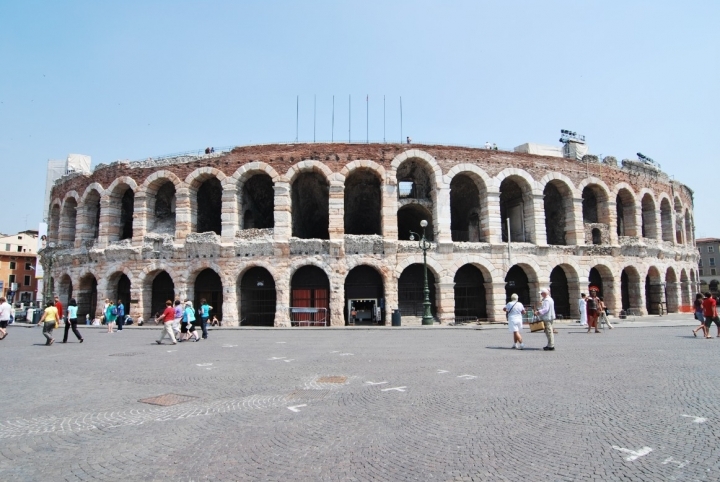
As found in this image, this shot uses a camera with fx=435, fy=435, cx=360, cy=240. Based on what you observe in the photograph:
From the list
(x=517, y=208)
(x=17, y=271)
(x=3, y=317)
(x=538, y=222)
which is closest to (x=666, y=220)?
(x=517, y=208)

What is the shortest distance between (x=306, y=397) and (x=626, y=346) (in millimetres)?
10344

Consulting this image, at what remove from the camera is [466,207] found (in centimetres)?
3030

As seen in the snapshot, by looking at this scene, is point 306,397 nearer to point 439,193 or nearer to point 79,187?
point 439,193

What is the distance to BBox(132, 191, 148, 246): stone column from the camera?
85.7 feet

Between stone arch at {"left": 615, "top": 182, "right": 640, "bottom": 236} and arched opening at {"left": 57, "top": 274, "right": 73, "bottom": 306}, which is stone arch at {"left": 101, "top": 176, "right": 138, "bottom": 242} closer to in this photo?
arched opening at {"left": 57, "top": 274, "right": 73, "bottom": 306}

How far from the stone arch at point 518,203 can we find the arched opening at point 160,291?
68.8ft

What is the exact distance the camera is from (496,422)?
532 cm

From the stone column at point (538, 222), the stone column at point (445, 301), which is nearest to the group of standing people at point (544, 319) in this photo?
the stone column at point (445, 301)

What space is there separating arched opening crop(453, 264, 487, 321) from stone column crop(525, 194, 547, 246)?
3986 mm

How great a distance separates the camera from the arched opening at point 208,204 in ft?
92.1

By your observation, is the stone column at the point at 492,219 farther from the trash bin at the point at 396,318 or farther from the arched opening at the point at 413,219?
the trash bin at the point at 396,318

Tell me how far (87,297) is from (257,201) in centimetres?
1260

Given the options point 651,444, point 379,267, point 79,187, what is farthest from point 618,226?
point 79,187

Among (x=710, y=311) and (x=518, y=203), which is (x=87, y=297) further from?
(x=710, y=311)
